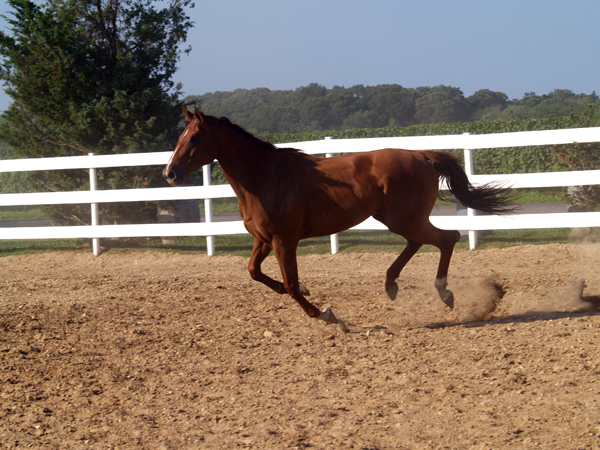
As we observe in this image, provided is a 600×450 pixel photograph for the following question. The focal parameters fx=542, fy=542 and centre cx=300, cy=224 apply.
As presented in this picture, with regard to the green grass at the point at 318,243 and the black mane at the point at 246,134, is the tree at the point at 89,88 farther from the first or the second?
the black mane at the point at 246,134

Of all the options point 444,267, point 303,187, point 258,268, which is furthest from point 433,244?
point 258,268

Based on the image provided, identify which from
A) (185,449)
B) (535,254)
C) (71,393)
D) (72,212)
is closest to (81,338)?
(71,393)

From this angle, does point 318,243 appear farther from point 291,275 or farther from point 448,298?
point 291,275

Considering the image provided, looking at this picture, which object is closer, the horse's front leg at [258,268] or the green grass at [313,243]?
the horse's front leg at [258,268]

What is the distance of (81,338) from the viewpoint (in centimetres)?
463

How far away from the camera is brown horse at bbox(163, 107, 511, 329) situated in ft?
14.8

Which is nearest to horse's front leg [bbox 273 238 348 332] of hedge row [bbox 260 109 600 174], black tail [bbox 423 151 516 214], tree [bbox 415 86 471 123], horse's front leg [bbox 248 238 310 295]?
horse's front leg [bbox 248 238 310 295]

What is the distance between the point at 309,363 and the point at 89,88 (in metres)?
8.73

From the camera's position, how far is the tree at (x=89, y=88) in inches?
402

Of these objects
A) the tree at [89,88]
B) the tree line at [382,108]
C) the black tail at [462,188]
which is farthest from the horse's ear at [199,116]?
the tree line at [382,108]

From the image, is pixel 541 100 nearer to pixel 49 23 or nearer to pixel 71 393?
pixel 49 23

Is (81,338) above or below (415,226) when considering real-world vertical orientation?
below

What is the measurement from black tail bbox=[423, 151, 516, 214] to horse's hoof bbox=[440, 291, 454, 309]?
0.91 meters

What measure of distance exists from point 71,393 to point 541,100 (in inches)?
2017
